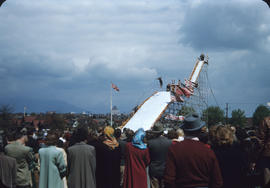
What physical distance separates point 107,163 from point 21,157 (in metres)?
2.06

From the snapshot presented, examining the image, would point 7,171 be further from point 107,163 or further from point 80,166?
point 107,163

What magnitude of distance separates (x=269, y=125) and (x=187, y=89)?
122 feet

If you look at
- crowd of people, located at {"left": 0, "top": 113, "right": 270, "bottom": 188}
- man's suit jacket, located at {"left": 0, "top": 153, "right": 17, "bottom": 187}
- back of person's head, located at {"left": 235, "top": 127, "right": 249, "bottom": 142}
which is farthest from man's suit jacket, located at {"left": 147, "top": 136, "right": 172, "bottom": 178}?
man's suit jacket, located at {"left": 0, "top": 153, "right": 17, "bottom": 187}

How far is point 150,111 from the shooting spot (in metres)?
39.0

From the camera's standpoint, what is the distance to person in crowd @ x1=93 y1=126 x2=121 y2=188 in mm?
8016

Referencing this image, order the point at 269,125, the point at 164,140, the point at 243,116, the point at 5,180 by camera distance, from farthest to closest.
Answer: the point at 243,116, the point at 164,140, the point at 5,180, the point at 269,125

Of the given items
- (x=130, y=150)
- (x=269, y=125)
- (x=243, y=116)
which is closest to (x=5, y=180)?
(x=130, y=150)

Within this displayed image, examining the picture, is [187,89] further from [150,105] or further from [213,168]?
[213,168]

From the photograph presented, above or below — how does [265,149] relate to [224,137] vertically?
below

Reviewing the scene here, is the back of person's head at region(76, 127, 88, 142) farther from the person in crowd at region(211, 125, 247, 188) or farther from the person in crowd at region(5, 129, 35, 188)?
the person in crowd at region(211, 125, 247, 188)

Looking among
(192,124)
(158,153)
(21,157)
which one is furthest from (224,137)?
(21,157)

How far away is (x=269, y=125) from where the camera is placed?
575 centimetres

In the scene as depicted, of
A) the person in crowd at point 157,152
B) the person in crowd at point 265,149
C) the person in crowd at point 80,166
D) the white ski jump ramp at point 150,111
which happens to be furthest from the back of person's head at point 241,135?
the white ski jump ramp at point 150,111

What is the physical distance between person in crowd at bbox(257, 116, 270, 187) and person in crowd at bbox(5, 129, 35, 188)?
527 cm
